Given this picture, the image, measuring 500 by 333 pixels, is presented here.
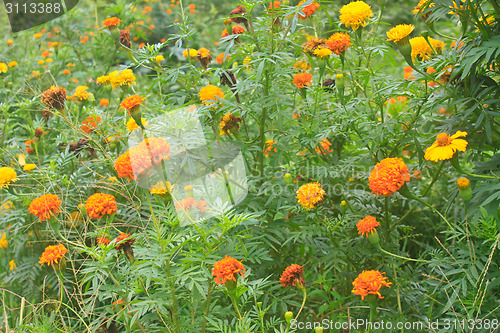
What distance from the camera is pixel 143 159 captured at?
1.24 metres

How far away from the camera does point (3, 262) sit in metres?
2.14

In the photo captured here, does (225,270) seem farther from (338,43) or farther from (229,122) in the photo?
(338,43)

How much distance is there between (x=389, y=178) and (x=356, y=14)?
69 cm

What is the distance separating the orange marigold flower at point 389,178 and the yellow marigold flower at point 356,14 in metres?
0.61

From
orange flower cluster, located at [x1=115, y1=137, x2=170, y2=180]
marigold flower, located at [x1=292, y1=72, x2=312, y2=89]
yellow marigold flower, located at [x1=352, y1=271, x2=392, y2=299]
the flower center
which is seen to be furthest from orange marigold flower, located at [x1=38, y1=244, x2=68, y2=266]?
the flower center

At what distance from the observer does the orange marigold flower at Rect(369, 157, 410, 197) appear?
4.22 feet

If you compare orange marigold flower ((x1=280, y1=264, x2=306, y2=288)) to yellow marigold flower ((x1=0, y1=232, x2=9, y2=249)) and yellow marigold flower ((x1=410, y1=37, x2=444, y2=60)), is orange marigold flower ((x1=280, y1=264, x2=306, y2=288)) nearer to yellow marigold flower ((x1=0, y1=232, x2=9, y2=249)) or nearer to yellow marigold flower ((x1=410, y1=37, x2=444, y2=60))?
yellow marigold flower ((x1=410, y1=37, x2=444, y2=60))

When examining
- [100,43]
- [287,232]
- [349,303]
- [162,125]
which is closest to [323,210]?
[287,232]

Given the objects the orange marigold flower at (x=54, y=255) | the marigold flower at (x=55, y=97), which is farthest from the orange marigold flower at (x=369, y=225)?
the marigold flower at (x=55, y=97)

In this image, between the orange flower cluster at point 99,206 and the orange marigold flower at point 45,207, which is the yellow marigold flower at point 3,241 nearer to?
the orange marigold flower at point 45,207

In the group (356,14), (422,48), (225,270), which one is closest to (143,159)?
(225,270)

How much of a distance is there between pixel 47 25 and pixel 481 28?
3.36m

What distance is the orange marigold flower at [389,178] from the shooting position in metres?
1.29

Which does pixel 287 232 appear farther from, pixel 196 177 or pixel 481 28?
pixel 481 28
